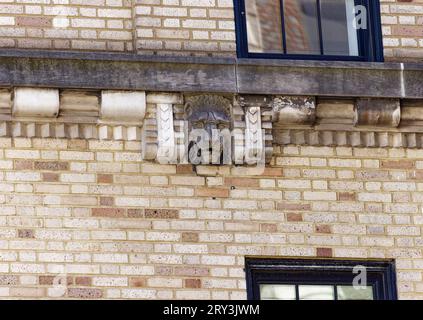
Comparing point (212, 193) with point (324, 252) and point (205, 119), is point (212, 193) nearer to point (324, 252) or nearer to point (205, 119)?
point (205, 119)

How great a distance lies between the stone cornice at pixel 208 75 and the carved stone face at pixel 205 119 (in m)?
0.09

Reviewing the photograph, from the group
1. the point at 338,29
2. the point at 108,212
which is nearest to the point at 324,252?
the point at 108,212

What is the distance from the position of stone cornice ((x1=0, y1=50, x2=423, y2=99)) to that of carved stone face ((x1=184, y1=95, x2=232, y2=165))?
0.29 ft

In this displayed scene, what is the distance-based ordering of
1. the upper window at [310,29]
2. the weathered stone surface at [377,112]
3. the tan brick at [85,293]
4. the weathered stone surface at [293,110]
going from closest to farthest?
the tan brick at [85,293], the weathered stone surface at [293,110], the weathered stone surface at [377,112], the upper window at [310,29]

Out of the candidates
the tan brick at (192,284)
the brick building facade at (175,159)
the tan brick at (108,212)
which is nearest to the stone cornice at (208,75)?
the brick building facade at (175,159)

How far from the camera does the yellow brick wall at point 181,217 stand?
15500mm

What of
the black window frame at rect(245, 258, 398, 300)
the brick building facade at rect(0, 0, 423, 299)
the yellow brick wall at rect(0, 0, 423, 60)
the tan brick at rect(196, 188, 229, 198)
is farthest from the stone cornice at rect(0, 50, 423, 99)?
the black window frame at rect(245, 258, 398, 300)

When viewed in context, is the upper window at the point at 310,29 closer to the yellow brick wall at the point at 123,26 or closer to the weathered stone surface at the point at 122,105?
the yellow brick wall at the point at 123,26

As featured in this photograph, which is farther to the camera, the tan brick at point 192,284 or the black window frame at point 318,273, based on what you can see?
the black window frame at point 318,273

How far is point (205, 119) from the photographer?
15984mm

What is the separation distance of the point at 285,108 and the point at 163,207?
3.93 feet

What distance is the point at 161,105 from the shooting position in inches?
630

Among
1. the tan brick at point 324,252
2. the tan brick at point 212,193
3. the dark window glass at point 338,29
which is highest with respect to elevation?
the dark window glass at point 338,29

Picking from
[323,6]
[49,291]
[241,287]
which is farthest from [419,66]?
[49,291]
